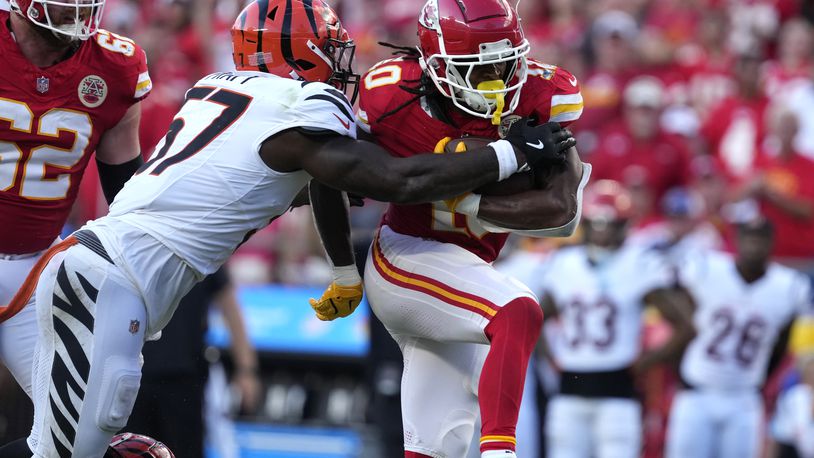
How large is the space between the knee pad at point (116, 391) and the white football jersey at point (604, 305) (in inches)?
175

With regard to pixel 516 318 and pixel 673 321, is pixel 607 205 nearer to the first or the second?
pixel 673 321

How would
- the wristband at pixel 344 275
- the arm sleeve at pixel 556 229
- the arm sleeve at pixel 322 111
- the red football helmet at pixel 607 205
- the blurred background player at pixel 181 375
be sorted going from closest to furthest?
1. the arm sleeve at pixel 322 111
2. the arm sleeve at pixel 556 229
3. the wristband at pixel 344 275
4. the blurred background player at pixel 181 375
5. the red football helmet at pixel 607 205

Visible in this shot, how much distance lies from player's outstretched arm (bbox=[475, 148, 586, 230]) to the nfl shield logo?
4.77 feet

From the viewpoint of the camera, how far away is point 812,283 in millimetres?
8125

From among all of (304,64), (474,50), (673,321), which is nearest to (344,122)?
(304,64)

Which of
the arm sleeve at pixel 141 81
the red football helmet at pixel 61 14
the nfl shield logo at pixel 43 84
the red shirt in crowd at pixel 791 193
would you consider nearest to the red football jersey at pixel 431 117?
the arm sleeve at pixel 141 81

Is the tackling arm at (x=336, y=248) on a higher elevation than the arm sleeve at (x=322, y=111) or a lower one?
lower

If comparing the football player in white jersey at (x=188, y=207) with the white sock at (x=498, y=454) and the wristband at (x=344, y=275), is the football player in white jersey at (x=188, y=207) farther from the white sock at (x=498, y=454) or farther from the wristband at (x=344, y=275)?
the white sock at (x=498, y=454)

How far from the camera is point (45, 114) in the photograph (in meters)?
4.30

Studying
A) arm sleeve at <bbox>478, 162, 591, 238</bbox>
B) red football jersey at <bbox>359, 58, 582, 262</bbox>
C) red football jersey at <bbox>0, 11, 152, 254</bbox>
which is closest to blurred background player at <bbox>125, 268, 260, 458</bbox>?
red football jersey at <bbox>0, 11, 152, 254</bbox>

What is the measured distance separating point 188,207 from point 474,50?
3.20 feet

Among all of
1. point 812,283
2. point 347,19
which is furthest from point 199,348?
point 347,19

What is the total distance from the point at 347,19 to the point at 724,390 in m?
5.66

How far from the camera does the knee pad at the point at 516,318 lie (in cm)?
398
